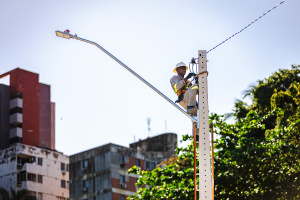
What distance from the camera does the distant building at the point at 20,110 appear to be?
76438 mm

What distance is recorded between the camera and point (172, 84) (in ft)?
45.8

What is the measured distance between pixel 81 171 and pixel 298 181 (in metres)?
53.9

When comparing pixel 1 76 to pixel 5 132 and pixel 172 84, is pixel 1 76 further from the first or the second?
pixel 172 84

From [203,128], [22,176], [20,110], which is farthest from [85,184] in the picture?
[203,128]

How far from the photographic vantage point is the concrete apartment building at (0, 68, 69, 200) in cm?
7088

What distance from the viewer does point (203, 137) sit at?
1254 centimetres

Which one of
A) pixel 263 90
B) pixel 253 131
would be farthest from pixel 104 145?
pixel 253 131

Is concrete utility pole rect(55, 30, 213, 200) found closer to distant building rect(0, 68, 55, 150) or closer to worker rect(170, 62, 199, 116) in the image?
worker rect(170, 62, 199, 116)

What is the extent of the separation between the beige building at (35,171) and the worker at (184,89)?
190ft

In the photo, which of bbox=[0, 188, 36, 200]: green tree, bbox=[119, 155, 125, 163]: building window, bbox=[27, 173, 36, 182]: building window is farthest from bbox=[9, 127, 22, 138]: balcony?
bbox=[119, 155, 125, 163]: building window

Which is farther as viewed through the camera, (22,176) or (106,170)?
(106,170)

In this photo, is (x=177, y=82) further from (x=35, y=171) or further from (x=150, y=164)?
(x=150, y=164)

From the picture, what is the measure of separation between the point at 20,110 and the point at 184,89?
6531 centimetres

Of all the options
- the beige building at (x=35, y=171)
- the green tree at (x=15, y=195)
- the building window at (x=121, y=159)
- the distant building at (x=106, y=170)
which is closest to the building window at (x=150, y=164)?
the distant building at (x=106, y=170)
